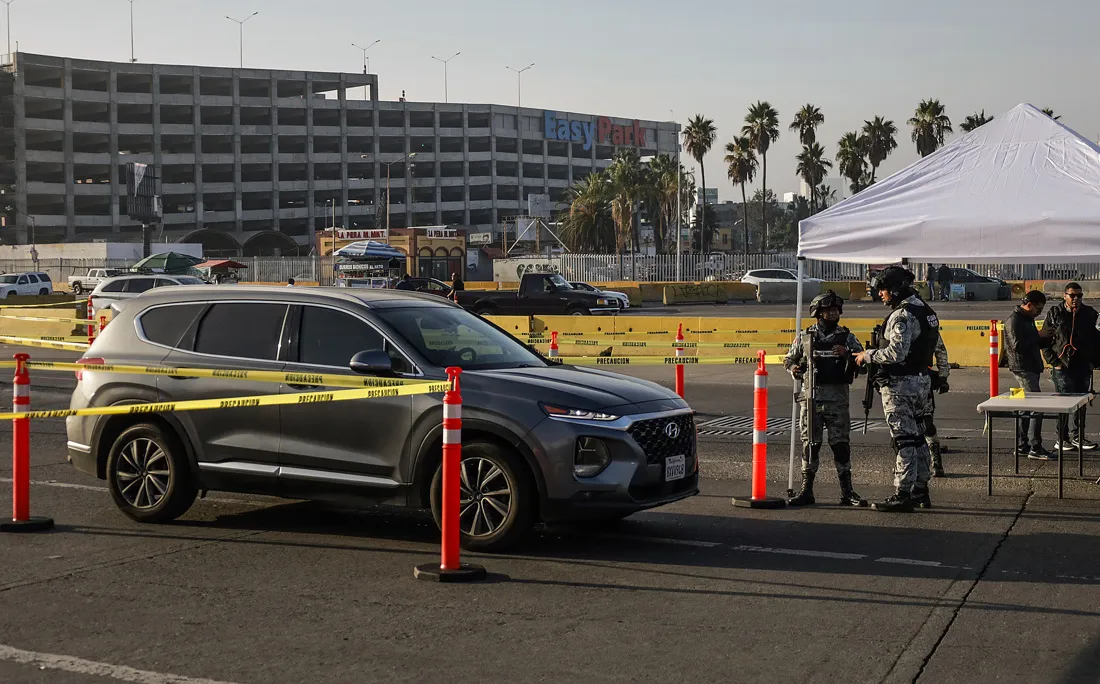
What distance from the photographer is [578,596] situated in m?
7.11

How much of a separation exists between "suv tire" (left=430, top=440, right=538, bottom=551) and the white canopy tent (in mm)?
3522

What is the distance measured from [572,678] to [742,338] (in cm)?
2269

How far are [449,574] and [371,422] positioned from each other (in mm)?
1444

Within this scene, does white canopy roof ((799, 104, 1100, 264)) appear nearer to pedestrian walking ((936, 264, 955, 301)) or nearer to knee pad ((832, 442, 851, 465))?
knee pad ((832, 442, 851, 465))

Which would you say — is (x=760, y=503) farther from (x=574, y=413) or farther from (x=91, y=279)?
(x=91, y=279)

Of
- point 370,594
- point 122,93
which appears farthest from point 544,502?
point 122,93

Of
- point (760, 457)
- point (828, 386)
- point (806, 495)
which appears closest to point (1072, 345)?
point (828, 386)

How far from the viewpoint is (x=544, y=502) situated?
8.02 meters

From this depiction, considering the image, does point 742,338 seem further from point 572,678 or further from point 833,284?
point 833,284

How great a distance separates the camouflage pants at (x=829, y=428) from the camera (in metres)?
9.95

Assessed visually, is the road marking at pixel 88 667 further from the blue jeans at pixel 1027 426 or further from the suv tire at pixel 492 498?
the blue jeans at pixel 1027 426

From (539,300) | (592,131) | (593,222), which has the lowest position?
Answer: (539,300)

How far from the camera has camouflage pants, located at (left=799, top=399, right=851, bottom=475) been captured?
9953mm

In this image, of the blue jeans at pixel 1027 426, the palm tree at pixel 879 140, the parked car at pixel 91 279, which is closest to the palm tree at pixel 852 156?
the palm tree at pixel 879 140
